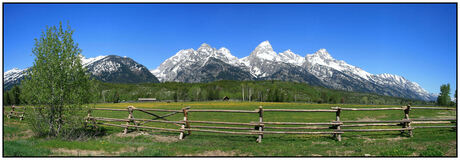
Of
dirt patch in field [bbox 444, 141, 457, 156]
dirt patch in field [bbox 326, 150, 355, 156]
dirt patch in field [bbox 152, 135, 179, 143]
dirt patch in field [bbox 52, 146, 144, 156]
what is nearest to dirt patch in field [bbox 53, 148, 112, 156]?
dirt patch in field [bbox 52, 146, 144, 156]

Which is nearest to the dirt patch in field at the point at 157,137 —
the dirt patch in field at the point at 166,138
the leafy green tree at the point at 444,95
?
the dirt patch in field at the point at 166,138

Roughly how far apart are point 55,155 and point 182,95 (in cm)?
14681

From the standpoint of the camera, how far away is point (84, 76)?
1290cm

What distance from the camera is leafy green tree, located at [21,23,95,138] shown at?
38.8ft

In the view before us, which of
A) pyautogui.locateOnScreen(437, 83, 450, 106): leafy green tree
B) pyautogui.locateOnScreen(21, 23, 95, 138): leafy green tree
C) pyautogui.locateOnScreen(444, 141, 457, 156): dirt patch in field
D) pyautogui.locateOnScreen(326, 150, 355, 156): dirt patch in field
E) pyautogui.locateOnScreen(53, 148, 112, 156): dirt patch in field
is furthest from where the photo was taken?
pyautogui.locateOnScreen(437, 83, 450, 106): leafy green tree

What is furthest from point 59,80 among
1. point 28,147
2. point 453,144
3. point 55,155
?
point 453,144

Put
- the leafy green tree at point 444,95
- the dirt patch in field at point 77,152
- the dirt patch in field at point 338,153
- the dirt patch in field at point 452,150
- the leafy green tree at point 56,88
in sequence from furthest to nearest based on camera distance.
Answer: the leafy green tree at point 444,95 → the leafy green tree at point 56,88 → the dirt patch in field at point 338,153 → the dirt patch in field at point 77,152 → the dirt patch in field at point 452,150

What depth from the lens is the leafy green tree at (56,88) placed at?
466 inches

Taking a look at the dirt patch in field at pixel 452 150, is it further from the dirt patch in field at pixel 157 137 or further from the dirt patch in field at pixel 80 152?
the dirt patch in field at pixel 80 152

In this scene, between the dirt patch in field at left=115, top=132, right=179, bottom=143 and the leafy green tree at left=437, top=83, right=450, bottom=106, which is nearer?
the dirt patch in field at left=115, top=132, right=179, bottom=143

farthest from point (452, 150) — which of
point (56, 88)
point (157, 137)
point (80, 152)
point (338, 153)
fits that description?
point (56, 88)

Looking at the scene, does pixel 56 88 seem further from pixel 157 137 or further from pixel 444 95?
pixel 444 95

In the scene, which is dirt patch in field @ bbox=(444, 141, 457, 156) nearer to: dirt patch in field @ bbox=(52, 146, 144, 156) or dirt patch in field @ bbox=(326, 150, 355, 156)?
dirt patch in field @ bbox=(326, 150, 355, 156)

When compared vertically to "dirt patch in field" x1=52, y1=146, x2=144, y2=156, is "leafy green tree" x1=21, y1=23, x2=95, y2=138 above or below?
above
